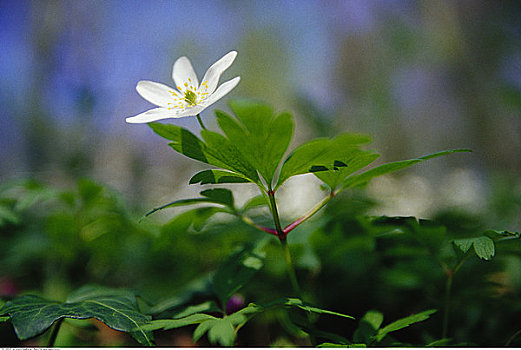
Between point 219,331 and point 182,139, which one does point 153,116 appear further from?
point 219,331

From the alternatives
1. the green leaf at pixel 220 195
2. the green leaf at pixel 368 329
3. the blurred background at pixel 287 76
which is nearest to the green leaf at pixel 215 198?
the green leaf at pixel 220 195

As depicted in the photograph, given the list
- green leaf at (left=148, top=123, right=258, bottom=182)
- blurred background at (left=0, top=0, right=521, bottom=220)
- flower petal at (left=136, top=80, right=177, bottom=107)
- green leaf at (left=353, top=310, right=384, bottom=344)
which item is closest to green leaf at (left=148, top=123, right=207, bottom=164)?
green leaf at (left=148, top=123, right=258, bottom=182)

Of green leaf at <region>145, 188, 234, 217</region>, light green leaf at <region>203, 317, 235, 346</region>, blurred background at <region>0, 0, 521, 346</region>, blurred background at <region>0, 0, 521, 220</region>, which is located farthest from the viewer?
blurred background at <region>0, 0, 521, 220</region>

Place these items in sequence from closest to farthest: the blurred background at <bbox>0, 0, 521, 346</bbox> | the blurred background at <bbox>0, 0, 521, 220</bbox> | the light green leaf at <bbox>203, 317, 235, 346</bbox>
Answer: the light green leaf at <bbox>203, 317, 235, 346</bbox> < the blurred background at <bbox>0, 0, 521, 346</bbox> < the blurred background at <bbox>0, 0, 521, 220</bbox>

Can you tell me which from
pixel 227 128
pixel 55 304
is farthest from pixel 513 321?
pixel 55 304

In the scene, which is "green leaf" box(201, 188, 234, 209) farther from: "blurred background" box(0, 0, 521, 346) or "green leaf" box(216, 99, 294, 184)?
"blurred background" box(0, 0, 521, 346)

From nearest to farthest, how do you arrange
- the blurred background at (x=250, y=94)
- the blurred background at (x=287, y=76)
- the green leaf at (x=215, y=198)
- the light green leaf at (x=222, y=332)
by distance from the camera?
1. the light green leaf at (x=222, y=332)
2. the green leaf at (x=215, y=198)
3. the blurred background at (x=250, y=94)
4. the blurred background at (x=287, y=76)

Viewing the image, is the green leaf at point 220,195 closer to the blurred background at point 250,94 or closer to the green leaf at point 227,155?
the green leaf at point 227,155
